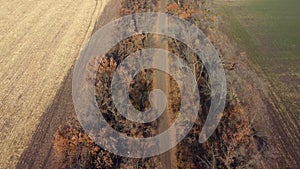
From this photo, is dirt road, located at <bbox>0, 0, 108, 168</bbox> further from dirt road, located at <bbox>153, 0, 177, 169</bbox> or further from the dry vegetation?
dirt road, located at <bbox>153, 0, 177, 169</bbox>

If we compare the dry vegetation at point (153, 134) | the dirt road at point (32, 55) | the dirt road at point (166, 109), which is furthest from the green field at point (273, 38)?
the dirt road at point (32, 55)

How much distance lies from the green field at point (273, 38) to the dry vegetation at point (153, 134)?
7.55 meters

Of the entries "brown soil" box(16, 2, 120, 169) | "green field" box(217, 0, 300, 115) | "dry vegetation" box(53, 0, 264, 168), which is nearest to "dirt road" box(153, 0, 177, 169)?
"dry vegetation" box(53, 0, 264, 168)

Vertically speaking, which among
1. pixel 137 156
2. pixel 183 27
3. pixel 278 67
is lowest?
pixel 137 156

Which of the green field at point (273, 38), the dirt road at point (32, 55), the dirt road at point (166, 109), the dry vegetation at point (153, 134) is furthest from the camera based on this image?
the green field at point (273, 38)

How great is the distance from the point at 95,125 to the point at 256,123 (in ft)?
51.9

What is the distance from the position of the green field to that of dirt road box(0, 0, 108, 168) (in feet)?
79.1

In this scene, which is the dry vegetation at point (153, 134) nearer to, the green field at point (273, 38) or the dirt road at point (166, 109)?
the dirt road at point (166, 109)

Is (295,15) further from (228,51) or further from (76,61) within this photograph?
(76,61)

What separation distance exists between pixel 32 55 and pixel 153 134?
75.7 feet

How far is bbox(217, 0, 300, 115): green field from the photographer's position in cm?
3541

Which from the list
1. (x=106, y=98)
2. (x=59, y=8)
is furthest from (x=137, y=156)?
(x=59, y=8)

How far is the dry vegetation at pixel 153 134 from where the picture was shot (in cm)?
2552

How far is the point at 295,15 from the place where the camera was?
5253 cm
